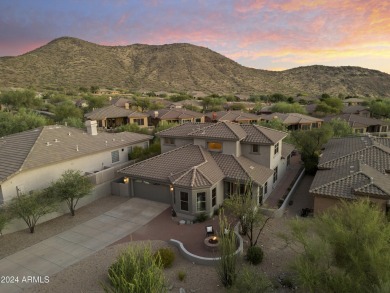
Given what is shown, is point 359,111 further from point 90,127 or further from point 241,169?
point 90,127

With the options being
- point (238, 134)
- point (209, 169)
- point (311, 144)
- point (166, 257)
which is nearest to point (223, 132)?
point (238, 134)

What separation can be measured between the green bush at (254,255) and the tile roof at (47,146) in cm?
1729

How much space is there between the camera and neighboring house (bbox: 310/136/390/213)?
1889 cm

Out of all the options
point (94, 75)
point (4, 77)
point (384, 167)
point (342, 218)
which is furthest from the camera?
point (94, 75)

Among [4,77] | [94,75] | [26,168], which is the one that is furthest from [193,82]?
[26,168]

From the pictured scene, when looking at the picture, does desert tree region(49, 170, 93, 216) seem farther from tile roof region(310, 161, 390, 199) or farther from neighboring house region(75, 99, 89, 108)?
neighboring house region(75, 99, 89, 108)

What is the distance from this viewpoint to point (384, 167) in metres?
23.7

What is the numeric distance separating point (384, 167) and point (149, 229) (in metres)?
20.3

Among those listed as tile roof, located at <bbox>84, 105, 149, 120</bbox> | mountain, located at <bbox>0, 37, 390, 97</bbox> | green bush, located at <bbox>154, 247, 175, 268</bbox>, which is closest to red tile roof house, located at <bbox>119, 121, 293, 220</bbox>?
green bush, located at <bbox>154, 247, 175, 268</bbox>

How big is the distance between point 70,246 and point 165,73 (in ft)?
406

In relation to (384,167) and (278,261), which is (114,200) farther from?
(384,167)

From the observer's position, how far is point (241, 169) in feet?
74.8

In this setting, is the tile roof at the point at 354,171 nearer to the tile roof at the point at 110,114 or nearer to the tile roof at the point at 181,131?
the tile roof at the point at 181,131

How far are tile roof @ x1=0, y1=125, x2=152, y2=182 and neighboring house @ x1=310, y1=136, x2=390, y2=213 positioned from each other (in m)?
20.3
